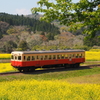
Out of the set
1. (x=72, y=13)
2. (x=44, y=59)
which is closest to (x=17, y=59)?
(x=44, y=59)

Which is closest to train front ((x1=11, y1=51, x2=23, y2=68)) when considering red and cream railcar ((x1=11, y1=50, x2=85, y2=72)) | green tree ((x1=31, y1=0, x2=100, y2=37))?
red and cream railcar ((x1=11, y1=50, x2=85, y2=72))

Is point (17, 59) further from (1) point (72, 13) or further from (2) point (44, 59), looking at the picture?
(1) point (72, 13)

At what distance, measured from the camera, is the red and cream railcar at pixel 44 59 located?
3022 centimetres

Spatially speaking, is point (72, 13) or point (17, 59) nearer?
point (72, 13)

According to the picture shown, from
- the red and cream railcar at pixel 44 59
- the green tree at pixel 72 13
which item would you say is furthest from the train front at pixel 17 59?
the green tree at pixel 72 13

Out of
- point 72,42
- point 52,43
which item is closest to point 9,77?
point 52,43

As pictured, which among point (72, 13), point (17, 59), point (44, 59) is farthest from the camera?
point (44, 59)

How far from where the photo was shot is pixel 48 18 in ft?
46.0

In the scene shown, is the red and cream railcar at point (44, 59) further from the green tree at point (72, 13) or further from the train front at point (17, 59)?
the green tree at point (72, 13)

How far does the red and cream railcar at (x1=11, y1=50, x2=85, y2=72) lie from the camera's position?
30.2m

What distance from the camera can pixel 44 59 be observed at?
32156 mm

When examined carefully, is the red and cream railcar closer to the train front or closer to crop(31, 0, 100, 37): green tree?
the train front

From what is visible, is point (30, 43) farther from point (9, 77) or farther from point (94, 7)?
point (94, 7)

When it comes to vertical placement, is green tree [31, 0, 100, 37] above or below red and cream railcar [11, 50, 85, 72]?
above
